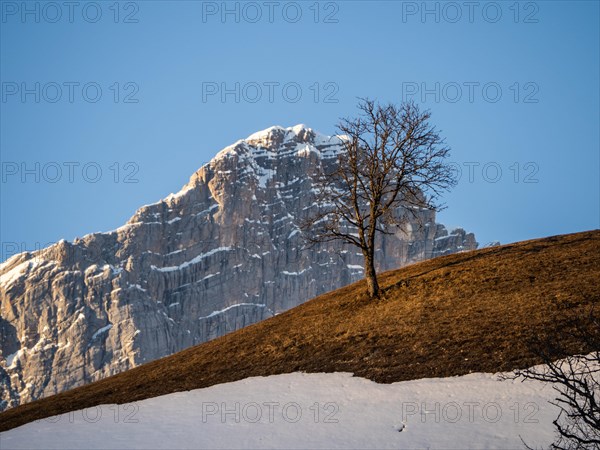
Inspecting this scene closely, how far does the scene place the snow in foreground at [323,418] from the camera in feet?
59.4

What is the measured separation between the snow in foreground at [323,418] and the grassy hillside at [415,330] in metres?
1.37

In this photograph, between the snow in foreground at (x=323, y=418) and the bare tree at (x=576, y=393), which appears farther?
the snow in foreground at (x=323, y=418)

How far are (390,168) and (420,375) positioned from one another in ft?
55.5

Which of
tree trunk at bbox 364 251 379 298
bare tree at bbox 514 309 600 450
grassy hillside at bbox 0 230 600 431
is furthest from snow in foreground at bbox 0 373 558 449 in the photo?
tree trunk at bbox 364 251 379 298

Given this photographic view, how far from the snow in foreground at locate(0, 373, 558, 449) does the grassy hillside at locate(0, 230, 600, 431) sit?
1368 millimetres

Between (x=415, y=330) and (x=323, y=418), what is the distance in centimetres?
794

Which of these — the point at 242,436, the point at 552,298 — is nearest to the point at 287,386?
the point at 242,436

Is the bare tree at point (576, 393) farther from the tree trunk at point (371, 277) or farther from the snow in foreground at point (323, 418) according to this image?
the tree trunk at point (371, 277)

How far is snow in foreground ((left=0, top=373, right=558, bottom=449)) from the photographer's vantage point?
59.4 ft

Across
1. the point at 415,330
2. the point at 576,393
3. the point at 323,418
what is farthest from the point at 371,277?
the point at 576,393

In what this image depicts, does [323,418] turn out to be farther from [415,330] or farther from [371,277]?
[371,277]

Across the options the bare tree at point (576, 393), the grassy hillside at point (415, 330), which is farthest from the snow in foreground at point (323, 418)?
the grassy hillside at point (415, 330)

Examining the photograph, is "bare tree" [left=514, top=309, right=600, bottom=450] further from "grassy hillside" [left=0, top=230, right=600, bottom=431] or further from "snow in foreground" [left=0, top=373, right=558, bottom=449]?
"grassy hillside" [left=0, top=230, right=600, bottom=431]

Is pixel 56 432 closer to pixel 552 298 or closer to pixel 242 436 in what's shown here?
pixel 242 436
